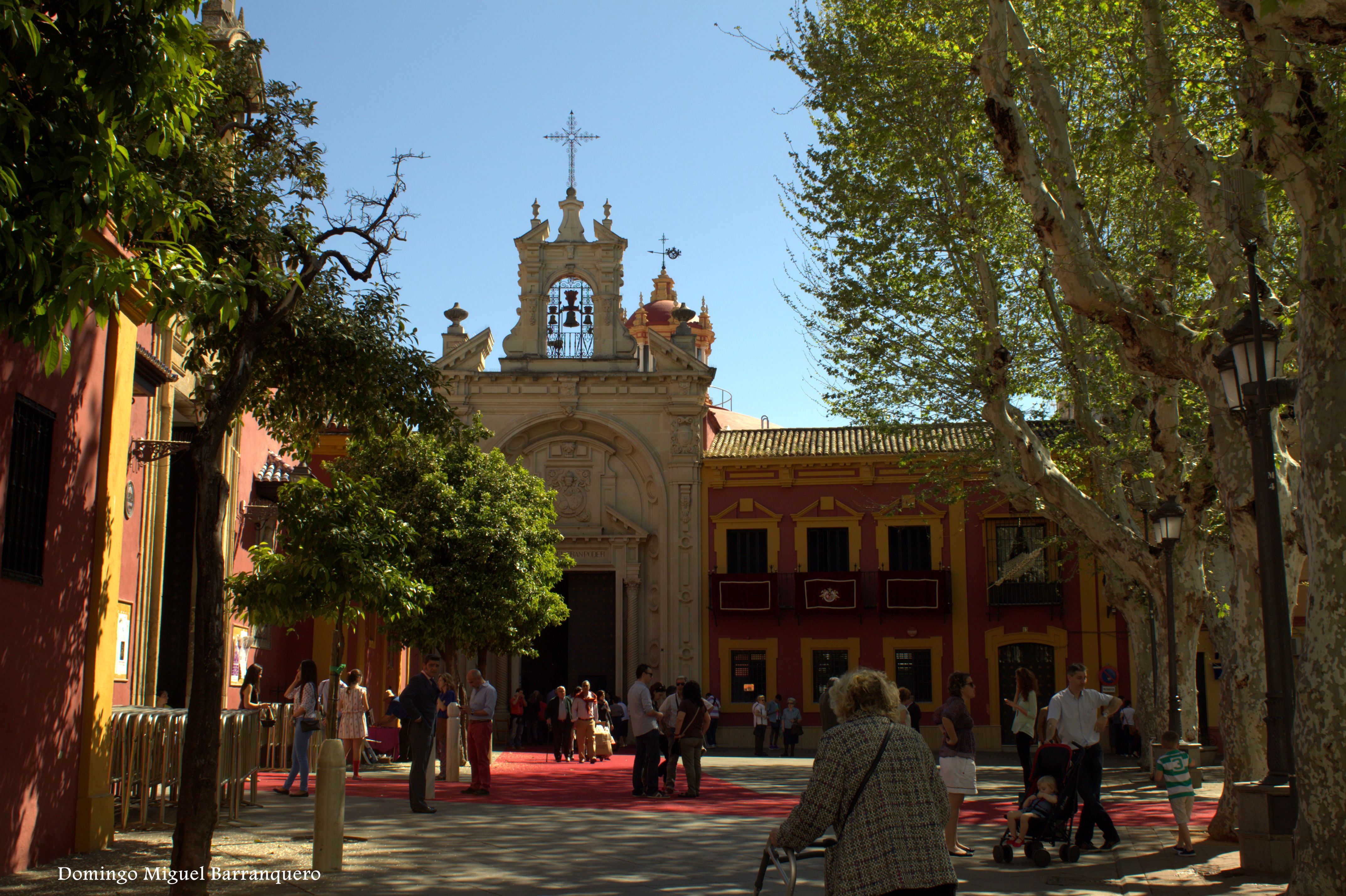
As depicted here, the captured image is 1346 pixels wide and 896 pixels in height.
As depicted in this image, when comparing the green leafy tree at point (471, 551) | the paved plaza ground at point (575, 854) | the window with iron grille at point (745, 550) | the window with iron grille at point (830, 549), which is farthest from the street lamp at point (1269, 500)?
the window with iron grille at point (745, 550)

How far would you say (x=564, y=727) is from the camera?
24.9m

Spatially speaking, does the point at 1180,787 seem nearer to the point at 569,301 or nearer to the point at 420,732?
the point at 420,732

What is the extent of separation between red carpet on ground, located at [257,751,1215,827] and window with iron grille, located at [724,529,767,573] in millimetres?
12700

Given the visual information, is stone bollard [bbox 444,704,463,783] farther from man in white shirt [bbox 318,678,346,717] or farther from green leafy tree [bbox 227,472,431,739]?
green leafy tree [bbox 227,472,431,739]

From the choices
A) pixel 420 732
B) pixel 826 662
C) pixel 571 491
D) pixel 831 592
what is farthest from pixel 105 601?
pixel 826 662

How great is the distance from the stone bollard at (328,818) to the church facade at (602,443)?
23.0m

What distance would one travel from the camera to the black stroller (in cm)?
993

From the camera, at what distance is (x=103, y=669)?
9.89 m

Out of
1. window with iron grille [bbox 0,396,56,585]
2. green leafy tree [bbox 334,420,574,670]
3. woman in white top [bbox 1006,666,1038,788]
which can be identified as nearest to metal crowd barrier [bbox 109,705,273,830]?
window with iron grille [bbox 0,396,56,585]

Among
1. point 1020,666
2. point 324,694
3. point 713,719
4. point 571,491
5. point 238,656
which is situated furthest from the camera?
point 571,491

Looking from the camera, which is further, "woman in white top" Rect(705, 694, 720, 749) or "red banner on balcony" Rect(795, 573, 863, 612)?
"red banner on balcony" Rect(795, 573, 863, 612)

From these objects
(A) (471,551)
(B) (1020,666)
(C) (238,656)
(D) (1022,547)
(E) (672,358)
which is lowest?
(B) (1020,666)

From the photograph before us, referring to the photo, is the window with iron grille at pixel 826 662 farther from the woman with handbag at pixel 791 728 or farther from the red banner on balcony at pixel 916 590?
the woman with handbag at pixel 791 728

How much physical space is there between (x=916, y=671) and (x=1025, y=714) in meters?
18.3
